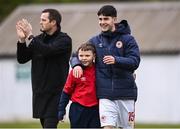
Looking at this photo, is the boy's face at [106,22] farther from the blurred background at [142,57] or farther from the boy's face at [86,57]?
the blurred background at [142,57]

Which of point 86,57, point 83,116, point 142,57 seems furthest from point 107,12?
point 142,57

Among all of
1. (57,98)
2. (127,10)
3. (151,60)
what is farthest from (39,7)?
(57,98)

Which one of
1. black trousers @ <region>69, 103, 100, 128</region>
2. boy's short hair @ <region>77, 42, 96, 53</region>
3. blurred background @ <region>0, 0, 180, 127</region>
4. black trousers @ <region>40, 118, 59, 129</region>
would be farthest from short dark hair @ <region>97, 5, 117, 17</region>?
blurred background @ <region>0, 0, 180, 127</region>

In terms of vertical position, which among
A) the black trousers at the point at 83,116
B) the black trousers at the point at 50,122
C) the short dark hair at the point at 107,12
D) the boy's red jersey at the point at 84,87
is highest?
the short dark hair at the point at 107,12

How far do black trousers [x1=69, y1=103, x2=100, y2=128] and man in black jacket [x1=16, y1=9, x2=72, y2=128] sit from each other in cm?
60

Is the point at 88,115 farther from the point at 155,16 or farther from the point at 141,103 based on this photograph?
the point at 155,16

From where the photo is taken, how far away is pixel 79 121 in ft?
43.7

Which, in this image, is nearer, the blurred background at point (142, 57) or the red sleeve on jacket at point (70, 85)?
the red sleeve on jacket at point (70, 85)

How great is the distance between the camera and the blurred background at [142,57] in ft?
127

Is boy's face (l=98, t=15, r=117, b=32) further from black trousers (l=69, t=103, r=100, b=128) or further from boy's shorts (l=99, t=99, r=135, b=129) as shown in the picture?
black trousers (l=69, t=103, r=100, b=128)

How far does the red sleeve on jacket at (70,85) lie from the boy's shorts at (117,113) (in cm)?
41

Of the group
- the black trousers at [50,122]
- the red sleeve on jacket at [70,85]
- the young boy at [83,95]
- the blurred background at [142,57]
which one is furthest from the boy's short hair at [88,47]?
the blurred background at [142,57]

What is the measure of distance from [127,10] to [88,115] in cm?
2972

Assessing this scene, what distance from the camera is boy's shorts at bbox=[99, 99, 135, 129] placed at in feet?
43.1
